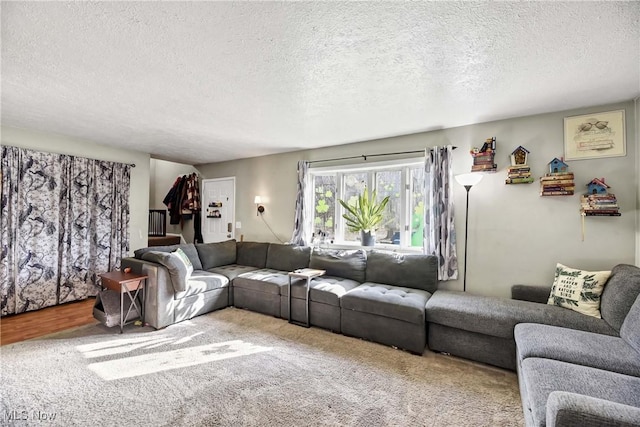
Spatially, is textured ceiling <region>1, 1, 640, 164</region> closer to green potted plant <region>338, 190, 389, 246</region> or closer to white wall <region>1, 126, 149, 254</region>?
white wall <region>1, 126, 149, 254</region>

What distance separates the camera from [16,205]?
11.5ft

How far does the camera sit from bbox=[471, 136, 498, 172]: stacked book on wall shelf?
3.10m

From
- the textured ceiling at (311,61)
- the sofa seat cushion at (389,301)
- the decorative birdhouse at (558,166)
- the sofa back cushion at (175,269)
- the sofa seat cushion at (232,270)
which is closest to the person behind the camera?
the textured ceiling at (311,61)

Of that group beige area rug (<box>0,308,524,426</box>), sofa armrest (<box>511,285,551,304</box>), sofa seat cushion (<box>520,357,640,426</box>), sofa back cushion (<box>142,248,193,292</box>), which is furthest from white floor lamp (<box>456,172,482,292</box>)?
sofa back cushion (<box>142,248,193,292</box>)

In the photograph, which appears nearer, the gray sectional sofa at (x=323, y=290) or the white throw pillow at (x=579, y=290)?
the white throw pillow at (x=579, y=290)

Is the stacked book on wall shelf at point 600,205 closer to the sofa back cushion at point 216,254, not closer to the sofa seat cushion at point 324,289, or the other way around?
the sofa seat cushion at point 324,289

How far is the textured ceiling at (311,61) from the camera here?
4.84 feet

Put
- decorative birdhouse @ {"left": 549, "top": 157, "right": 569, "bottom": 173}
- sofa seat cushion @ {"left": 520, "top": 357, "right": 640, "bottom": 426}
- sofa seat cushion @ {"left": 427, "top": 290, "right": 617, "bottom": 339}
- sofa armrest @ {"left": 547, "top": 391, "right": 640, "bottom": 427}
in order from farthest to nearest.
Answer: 1. decorative birdhouse @ {"left": 549, "top": 157, "right": 569, "bottom": 173}
2. sofa seat cushion @ {"left": 427, "top": 290, "right": 617, "bottom": 339}
3. sofa seat cushion @ {"left": 520, "top": 357, "right": 640, "bottom": 426}
4. sofa armrest @ {"left": 547, "top": 391, "right": 640, "bottom": 427}

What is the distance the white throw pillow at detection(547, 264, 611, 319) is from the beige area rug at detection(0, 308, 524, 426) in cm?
85

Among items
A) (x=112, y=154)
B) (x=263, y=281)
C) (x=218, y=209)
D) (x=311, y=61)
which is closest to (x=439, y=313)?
(x=263, y=281)

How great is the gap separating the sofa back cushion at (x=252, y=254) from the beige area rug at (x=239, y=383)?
1.66 meters

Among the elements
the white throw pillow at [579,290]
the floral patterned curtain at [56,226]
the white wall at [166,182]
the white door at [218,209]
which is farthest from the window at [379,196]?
the white wall at [166,182]

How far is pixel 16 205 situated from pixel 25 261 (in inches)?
29.2

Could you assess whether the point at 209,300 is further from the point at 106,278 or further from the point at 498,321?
the point at 498,321
